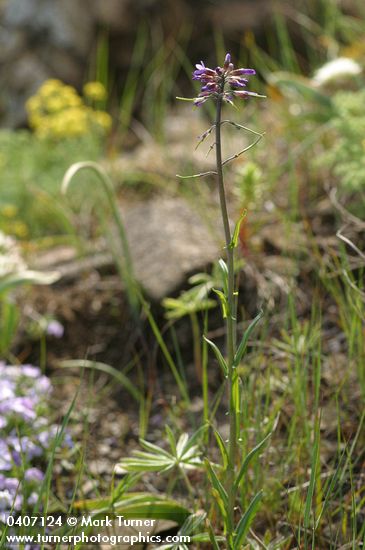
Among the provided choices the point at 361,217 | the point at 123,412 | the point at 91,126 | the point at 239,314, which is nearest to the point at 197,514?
the point at 123,412

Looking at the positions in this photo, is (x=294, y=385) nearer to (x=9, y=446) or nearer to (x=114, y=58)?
(x=9, y=446)

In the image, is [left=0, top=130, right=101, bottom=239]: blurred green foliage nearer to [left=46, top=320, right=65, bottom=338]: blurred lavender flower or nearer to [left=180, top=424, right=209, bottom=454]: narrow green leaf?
[left=46, top=320, right=65, bottom=338]: blurred lavender flower

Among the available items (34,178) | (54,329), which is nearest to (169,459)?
(54,329)

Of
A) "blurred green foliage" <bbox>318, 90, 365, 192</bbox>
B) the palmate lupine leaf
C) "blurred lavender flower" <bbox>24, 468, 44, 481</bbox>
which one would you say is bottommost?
"blurred lavender flower" <bbox>24, 468, 44, 481</bbox>

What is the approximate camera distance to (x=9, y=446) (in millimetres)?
2018

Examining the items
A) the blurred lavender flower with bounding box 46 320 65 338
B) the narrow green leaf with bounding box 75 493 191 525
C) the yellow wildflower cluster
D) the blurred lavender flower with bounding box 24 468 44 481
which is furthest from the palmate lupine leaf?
the yellow wildflower cluster

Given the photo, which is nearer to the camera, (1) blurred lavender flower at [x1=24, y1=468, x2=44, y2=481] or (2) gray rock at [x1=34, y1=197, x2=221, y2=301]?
(1) blurred lavender flower at [x1=24, y1=468, x2=44, y2=481]

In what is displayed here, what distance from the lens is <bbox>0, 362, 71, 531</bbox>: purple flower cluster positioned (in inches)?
72.3

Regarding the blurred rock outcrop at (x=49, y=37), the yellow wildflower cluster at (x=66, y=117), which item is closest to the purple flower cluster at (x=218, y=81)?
the yellow wildflower cluster at (x=66, y=117)

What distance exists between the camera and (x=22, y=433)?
2.06 m

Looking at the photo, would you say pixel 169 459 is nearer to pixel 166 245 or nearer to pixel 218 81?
pixel 218 81

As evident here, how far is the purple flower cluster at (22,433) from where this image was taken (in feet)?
6.03

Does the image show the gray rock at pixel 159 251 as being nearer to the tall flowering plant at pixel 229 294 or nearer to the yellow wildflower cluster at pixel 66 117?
the yellow wildflower cluster at pixel 66 117

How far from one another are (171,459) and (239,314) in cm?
99
